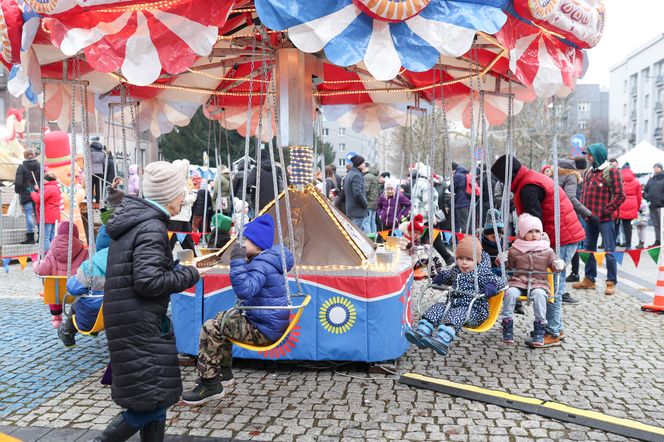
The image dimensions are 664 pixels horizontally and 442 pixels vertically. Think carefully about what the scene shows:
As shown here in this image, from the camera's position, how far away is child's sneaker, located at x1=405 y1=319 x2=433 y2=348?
4262mm

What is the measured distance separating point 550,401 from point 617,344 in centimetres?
200

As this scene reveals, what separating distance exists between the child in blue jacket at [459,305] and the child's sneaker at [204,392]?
1.36 meters

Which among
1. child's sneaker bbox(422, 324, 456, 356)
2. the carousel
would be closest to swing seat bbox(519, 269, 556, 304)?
the carousel

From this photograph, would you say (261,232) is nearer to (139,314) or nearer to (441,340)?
(139,314)

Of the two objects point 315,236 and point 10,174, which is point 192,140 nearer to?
point 10,174

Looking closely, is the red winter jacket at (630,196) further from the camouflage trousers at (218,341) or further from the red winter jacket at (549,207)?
the camouflage trousers at (218,341)

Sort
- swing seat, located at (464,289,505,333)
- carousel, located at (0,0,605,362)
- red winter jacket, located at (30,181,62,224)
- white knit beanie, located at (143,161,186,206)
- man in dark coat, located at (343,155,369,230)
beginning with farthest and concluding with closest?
red winter jacket, located at (30,181,62,224)
man in dark coat, located at (343,155,369,230)
swing seat, located at (464,289,505,333)
carousel, located at (0,0,605,362)
white knit beanie, located at (143,161,186,206)

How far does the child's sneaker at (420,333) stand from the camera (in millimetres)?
4262

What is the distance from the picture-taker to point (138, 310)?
2.96 m

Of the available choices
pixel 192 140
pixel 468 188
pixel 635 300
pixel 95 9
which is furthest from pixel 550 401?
pixel 192 140

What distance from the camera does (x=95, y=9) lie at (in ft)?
12.3

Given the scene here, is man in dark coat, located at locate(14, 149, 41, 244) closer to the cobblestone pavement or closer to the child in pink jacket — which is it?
the cobblestone pavement

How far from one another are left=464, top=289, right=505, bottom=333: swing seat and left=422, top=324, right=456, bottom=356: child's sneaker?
0.25m

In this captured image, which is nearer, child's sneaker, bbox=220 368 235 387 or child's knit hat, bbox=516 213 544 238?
child's sneaker, bbox=220 368 235 387
